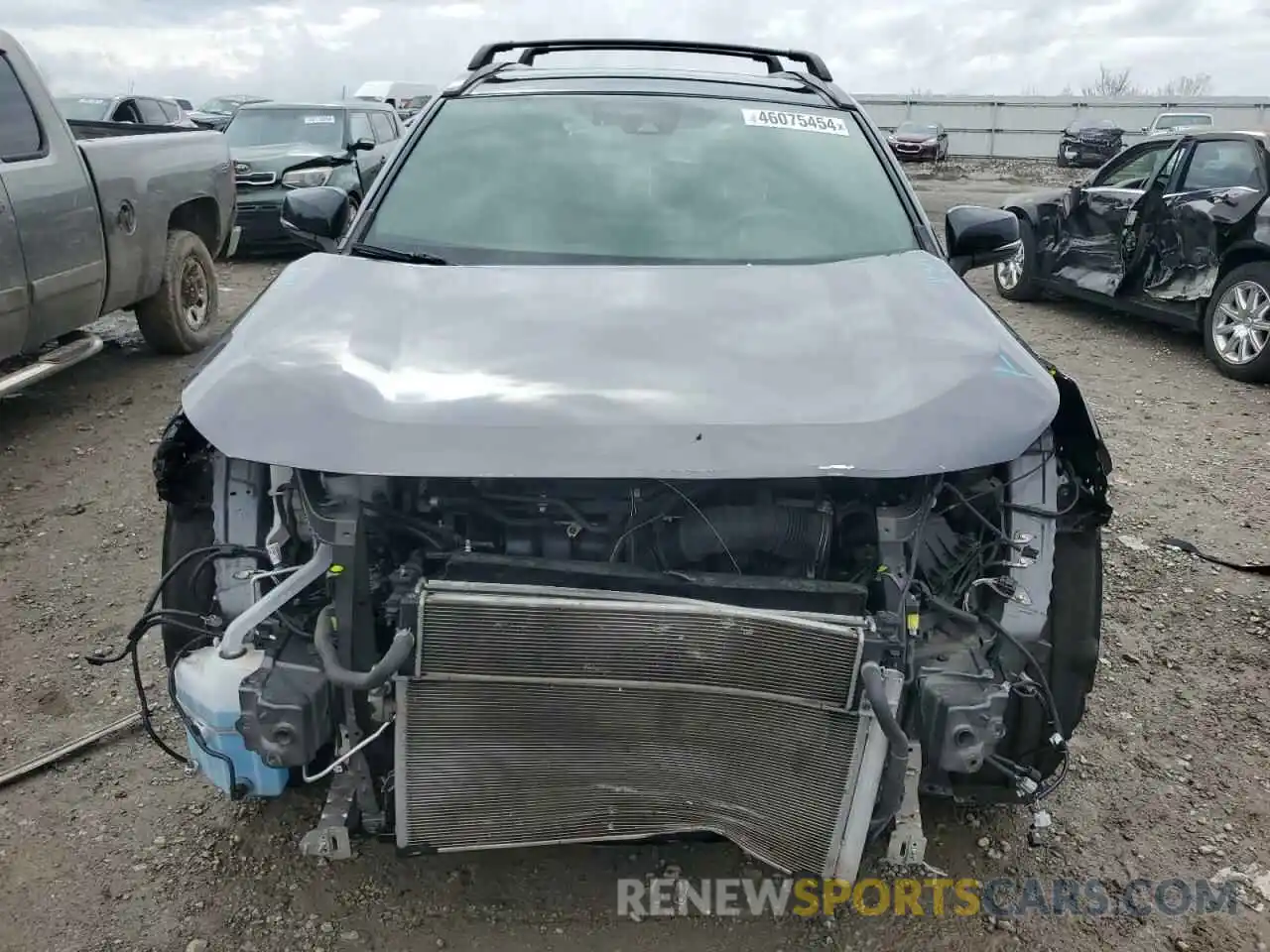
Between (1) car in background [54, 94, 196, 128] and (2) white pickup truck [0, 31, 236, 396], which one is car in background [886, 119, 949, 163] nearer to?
(1) car in background [54, 94, 196, 128]

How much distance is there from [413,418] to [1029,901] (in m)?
1.87

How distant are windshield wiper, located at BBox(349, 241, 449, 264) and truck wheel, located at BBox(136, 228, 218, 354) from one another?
406 centimetres

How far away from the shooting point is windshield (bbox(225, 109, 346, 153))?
1103 centimetres

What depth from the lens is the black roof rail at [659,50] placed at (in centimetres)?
398

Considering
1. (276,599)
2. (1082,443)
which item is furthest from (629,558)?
(1082,443)

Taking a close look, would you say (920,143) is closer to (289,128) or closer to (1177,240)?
(289,128)

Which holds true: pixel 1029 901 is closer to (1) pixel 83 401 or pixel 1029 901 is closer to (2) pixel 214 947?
(2) pixel 214 947

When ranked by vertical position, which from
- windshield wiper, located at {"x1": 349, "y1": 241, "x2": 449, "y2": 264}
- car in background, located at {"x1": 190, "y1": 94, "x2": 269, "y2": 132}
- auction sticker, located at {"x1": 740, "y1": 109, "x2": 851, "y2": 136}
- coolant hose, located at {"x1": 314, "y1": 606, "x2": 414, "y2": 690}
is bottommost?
car in background, located at {"x1": 190, "y1": 94, "x2": 269, "y2": 132}

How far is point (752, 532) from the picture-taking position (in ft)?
7.12

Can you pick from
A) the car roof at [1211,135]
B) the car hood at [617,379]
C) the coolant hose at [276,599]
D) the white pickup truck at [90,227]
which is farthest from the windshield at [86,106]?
the coolant hose at [276,599]

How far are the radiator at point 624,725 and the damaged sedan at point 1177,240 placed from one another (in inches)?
237

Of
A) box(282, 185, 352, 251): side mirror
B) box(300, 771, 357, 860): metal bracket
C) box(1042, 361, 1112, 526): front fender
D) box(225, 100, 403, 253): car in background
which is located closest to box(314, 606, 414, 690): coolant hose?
box(300, 771, 357, 860): metal bracket

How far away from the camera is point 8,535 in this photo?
423cm

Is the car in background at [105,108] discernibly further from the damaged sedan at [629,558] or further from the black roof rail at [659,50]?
the damaged sedan at [629,558]
